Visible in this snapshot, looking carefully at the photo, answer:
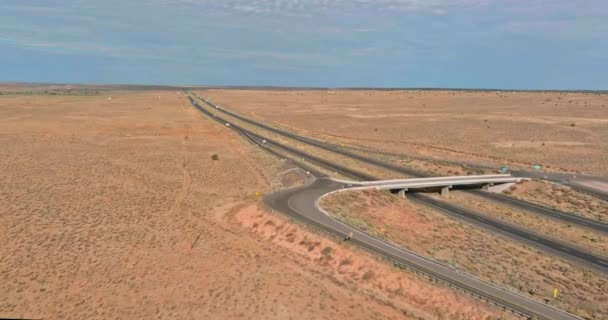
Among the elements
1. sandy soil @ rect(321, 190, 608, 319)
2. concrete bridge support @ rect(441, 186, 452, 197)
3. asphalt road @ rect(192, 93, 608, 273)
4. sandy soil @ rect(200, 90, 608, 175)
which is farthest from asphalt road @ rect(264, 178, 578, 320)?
sandy soil @ rect(200, 90, 608, 175)

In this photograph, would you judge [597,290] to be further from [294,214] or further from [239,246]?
[239,246]

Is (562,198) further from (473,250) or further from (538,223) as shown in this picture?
(473,250)

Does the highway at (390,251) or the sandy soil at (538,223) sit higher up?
the highway at (390,251)

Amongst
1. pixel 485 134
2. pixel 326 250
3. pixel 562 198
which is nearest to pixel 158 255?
pixel 326 250

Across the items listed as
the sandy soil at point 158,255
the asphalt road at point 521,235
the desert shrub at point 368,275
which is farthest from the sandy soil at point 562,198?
the desert shrub at point 368,275

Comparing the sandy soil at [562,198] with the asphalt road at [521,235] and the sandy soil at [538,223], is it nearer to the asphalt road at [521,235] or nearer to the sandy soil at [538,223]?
the sandy soil at [538,223]

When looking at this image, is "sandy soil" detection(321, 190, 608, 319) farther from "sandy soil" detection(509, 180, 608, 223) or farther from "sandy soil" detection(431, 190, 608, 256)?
"sandy soil" detection(509, 180, 608, 223)
